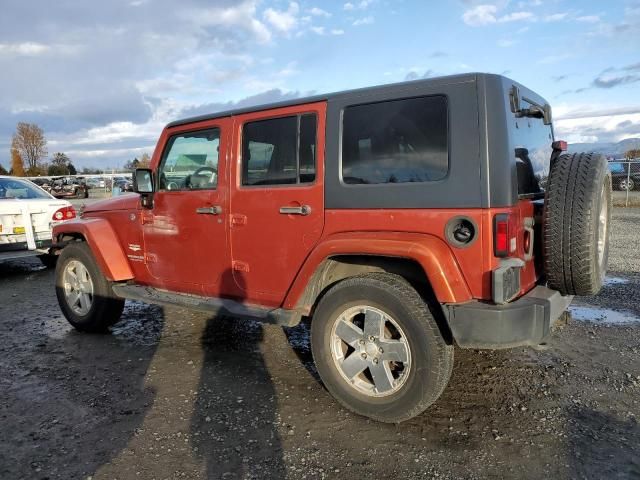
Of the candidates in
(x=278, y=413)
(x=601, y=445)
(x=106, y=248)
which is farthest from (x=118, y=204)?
(x=601, y=445)

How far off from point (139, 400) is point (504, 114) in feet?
10.3

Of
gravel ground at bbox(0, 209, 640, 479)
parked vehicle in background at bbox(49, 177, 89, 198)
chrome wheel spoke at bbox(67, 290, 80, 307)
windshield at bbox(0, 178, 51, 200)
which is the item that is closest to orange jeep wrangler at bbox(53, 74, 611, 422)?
gravel ground at bbox(0, 209, 640, 479)

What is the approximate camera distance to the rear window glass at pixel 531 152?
3229 millimetres

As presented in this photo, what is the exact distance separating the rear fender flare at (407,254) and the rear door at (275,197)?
16cm

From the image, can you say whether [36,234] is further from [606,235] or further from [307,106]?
[606,235]

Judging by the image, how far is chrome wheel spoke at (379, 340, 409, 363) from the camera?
318cm

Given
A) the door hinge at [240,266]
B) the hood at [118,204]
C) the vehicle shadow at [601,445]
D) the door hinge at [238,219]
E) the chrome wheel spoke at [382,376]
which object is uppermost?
the hood at [118,204]

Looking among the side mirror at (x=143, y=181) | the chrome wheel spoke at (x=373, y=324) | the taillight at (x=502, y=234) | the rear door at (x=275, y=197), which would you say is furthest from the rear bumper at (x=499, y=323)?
the side mirror at (x=143, y=181)

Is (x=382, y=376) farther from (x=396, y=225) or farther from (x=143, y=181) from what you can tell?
(x=143, y=181)

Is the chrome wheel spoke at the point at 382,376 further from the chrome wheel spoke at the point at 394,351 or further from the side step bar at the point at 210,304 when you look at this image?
the side step bar at the point at 210,304

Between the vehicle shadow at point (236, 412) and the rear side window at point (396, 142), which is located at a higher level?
the rear side window at point (396, 142)

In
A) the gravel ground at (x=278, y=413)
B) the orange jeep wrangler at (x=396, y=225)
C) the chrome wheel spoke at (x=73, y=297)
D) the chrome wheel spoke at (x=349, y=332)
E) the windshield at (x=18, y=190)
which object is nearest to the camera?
the gravel ground at (x=278, y=413)

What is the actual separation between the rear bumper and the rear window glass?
2.40ft

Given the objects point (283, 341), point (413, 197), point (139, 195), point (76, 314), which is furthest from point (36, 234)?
point (413, 197)
